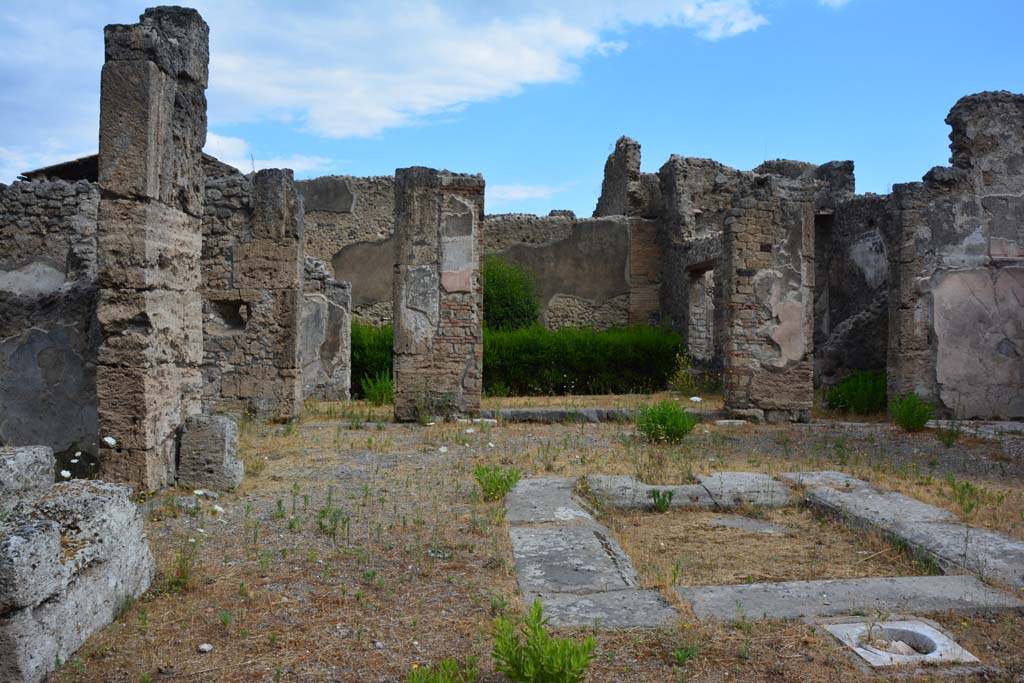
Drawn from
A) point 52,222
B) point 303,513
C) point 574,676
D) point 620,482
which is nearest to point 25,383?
point 303,513

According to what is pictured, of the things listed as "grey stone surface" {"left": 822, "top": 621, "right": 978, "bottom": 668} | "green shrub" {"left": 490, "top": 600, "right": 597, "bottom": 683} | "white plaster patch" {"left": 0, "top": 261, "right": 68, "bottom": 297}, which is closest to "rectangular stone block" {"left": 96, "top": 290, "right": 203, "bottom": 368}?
"green shrub" {"left": 490, "top": 600, "right": 597, "bottom": 683}

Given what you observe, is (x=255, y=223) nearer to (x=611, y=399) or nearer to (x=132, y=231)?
(x=132, y=231)

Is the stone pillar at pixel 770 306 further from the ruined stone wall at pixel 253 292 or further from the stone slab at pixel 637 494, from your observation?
the ruined stone wall at pixel 253 292

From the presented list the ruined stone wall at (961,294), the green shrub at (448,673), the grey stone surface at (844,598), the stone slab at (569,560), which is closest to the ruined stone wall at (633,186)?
the ruined stone wall at (961,294)

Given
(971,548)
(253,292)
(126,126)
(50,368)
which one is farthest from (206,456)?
(971,548)

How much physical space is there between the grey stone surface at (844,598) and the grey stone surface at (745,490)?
168 cm

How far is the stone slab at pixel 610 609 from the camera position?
3.18 meters

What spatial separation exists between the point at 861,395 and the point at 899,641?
8.27m

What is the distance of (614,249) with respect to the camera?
17500 millimetres

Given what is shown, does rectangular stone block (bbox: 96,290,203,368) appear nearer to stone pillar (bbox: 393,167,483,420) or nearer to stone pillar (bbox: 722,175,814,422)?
stone pillar (bbox: 393,167,483,420)

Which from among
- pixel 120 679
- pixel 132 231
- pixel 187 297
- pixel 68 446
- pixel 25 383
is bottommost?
pixel 120 679

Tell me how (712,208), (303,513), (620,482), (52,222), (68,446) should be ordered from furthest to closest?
1. (712,208)
2. (52,222)
3. (620,482)
4. (68,446)
5. (303,513)

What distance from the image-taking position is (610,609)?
334 cm

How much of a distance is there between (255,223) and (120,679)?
6.74 metres
